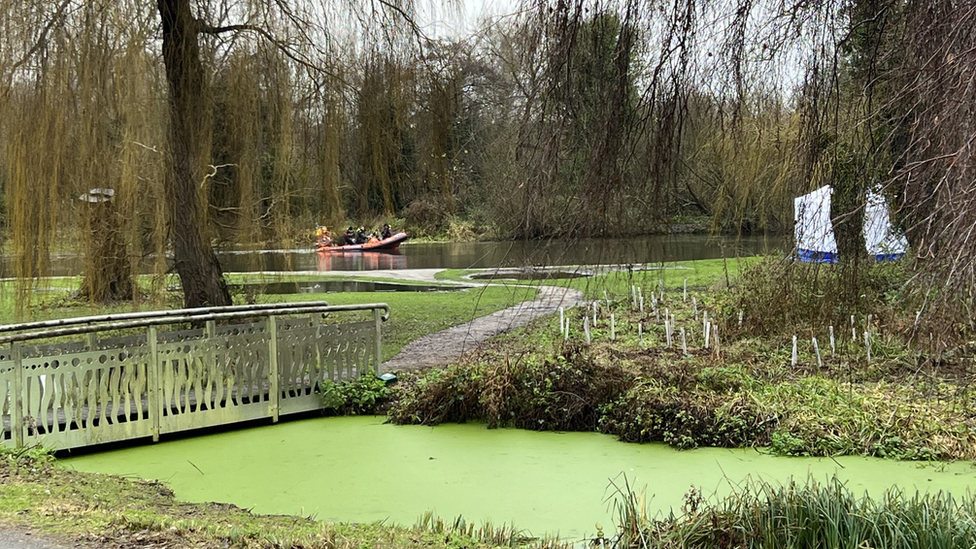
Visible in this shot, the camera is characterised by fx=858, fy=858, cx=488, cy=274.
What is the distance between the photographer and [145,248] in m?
8.77

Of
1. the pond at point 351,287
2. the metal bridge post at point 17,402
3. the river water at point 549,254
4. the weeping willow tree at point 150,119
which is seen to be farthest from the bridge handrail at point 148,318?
the pond at point 351,287

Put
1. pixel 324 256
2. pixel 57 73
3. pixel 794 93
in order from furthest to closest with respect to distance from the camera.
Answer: pixel 324 256
pixel 57 73
pixel 794 93

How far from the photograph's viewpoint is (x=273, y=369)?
740cm

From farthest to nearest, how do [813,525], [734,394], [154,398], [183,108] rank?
[183,108] < [734,394] < [154,398] < [813,525]

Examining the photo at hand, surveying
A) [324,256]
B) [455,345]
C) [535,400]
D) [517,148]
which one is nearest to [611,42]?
[517,148]

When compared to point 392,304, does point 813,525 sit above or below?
below

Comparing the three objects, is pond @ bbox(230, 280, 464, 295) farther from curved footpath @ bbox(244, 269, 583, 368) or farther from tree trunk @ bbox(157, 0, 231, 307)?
tree trunk @ bbox(157, 0, 231, 307)

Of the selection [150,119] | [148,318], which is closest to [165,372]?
[148,318]

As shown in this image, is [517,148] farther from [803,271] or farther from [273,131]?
[273,131]

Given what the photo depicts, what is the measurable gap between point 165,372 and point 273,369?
0.94 meters

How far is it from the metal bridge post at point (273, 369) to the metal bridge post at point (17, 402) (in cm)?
194

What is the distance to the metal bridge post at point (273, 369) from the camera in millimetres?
7340

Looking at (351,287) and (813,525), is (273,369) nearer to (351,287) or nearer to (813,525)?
(813,525)

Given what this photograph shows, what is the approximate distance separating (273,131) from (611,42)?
5.29 meters
